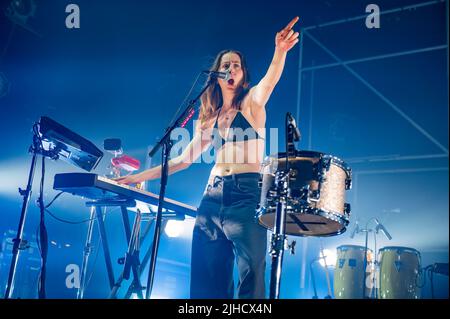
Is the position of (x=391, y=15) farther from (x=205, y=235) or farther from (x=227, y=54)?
(x=205, y=235)

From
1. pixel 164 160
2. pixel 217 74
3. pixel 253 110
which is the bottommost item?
pixel 164 160

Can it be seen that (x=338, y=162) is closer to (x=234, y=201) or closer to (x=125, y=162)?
(x=234, y=201)

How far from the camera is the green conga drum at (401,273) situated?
6062mm

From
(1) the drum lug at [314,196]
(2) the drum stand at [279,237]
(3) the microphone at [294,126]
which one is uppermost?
(3) the microphone at [294,126]

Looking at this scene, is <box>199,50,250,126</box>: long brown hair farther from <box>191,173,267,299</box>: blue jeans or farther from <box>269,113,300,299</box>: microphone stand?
<box>269,113,300,299</box>: microphone stand

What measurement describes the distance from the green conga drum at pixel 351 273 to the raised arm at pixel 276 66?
3.94m

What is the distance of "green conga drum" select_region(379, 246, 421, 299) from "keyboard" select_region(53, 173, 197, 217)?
3.89 metres

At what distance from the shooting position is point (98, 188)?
3.11 meters

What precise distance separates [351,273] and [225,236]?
4049mm

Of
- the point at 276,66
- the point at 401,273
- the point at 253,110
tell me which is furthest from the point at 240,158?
the point at 401,273

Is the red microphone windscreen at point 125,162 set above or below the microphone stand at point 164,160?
above

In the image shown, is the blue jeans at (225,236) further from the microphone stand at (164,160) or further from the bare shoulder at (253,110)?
the bare shoulder at (253,110)

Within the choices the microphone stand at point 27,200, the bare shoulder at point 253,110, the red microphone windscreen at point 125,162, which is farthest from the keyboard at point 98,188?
the bare shoulder at point 253,110
